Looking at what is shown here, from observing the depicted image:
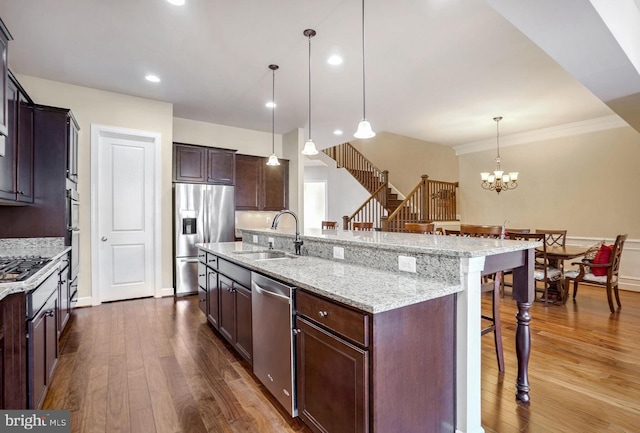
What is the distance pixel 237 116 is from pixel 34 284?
429cm

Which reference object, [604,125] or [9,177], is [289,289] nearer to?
[9,177]

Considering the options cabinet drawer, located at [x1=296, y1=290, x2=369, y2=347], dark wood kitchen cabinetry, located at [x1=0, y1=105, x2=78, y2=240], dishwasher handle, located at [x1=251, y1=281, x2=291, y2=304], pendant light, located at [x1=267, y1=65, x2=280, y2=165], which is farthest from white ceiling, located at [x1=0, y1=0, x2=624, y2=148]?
cabinet drawer, located at [x1=296, y1=290, x2=369, y2=347]

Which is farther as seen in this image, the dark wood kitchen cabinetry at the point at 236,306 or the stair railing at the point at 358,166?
the stair railing at the point at 358,166

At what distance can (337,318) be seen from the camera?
1453mm

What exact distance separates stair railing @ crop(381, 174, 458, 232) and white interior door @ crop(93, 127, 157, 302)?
430cm

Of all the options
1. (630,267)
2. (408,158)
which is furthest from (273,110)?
(630,267)

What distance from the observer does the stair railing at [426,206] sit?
260 inches

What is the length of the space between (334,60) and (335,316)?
9.95 ft

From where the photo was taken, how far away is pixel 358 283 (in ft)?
5.48

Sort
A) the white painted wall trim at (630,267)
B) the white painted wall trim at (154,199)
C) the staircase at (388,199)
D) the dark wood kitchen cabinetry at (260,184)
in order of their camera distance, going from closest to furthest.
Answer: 1. the white painted wall trim at (154,199)
2. the white painted wall trim at (630,267)
3. the dark wood kitchen cabinetry at (260,184)
4. the staircase at (388,199)

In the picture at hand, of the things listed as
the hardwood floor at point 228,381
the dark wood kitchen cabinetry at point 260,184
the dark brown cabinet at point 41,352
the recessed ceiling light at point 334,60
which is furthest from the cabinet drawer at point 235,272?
the dark wood kitchen cabinetry at point 260,184

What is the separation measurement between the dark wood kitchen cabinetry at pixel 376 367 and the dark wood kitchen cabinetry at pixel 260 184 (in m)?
4.41

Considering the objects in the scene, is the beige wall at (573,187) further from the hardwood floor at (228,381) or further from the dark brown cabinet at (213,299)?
the dark brown cabinet at (213,299)

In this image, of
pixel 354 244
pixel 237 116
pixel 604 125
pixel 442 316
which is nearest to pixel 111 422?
pixel 354 244
